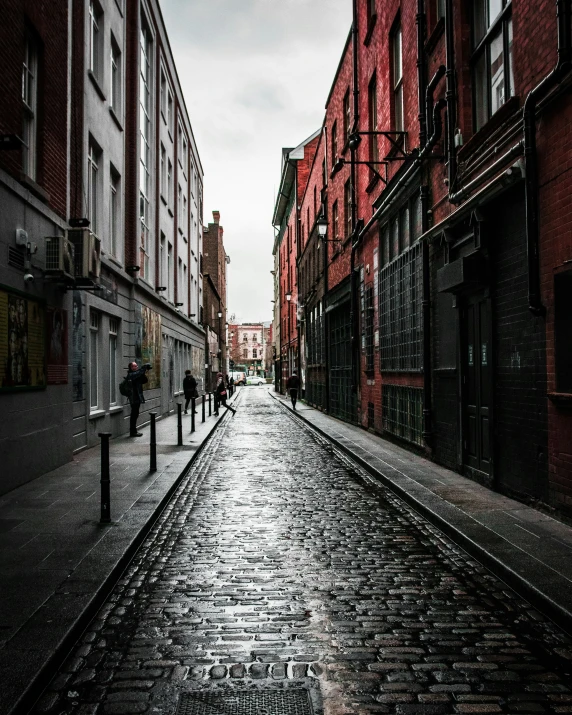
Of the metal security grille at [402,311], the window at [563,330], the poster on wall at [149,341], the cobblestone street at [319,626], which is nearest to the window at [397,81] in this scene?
the metal security grille at [402,311]

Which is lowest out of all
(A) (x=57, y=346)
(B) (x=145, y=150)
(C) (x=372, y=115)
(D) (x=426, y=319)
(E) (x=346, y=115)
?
(A) (x=57, y=346)

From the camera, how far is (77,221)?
11.4 meters

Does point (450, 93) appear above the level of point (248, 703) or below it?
above

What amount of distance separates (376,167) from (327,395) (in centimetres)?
1074

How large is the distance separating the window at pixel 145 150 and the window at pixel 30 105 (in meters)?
9.19

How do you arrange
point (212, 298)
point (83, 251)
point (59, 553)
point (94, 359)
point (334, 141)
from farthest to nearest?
1. point (212, 298)
2. point (334, 141)
3. point (94, 359)
4. point (83, 251)
5. point (59, 553)

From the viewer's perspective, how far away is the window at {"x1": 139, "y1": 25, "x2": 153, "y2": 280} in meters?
19.9

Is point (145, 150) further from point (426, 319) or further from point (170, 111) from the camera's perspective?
point (426, 319)

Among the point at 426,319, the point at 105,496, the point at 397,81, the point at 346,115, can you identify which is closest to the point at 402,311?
the point at 426,319

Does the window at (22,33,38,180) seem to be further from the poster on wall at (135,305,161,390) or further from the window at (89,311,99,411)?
the poster on wall at (135,305,161,390)

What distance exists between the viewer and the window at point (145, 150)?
19.9m

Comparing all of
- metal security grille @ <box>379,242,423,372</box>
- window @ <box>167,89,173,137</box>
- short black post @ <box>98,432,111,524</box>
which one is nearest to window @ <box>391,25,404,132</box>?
metal security grille @ <box>379,242,423,372</box>

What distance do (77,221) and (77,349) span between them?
7.29ft

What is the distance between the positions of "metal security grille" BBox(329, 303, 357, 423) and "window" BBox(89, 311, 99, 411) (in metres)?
7.68
